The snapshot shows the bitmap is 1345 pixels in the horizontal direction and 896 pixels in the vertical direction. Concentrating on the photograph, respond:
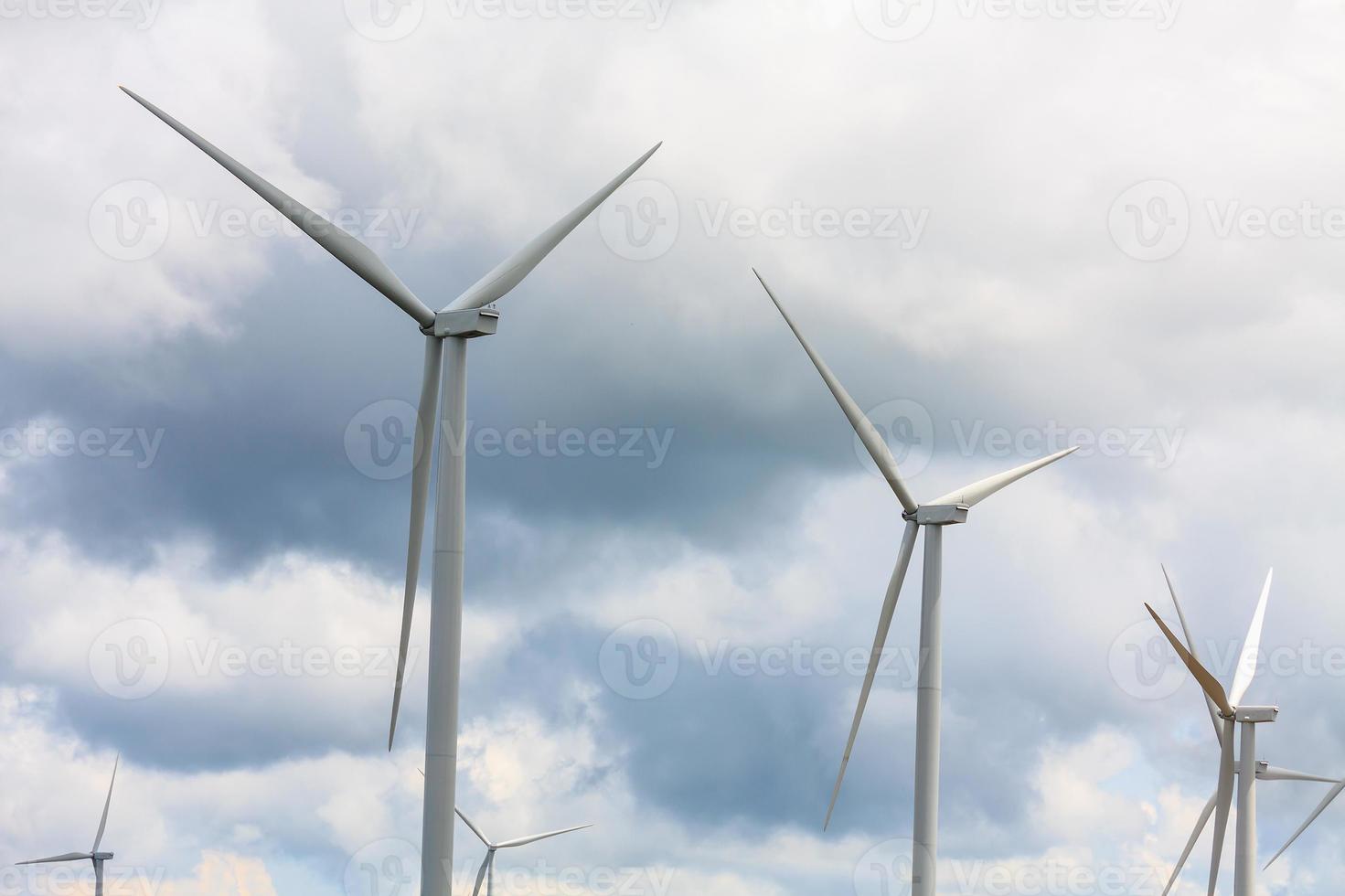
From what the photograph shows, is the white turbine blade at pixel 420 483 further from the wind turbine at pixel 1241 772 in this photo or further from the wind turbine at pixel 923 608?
the wind turbine at pixel 1241 772

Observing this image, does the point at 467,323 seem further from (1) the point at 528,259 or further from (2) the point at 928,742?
(2) the point at 928,742

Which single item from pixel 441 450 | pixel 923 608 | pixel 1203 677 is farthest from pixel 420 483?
pixel 1203 677

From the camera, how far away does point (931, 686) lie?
50.0 meters

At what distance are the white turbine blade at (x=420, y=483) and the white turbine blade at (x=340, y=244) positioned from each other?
1035 mm

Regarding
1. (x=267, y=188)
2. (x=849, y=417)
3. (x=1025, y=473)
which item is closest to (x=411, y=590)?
(x=267, y=188)

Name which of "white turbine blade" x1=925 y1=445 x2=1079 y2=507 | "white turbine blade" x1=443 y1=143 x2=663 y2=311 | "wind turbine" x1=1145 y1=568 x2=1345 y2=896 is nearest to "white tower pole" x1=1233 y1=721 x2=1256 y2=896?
"wind turbine" x1=1145 y1=568 x2=1345 y2=896

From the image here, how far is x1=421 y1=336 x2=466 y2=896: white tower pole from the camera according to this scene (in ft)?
123

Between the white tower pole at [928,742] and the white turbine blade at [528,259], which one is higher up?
the white turbine blade at [528,259]

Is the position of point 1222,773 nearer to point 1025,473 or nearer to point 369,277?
point 1025,473

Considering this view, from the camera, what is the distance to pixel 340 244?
40.3 metres

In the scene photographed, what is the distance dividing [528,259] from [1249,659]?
141 ft

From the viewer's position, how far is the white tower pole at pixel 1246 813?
67625 millimetres

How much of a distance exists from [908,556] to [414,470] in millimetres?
18482

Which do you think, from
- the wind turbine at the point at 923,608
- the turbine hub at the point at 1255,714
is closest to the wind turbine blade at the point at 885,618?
the wind turbine at the point at 923,608
